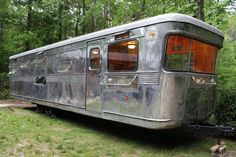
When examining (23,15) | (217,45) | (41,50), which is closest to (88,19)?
(23,15)

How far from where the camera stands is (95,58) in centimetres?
762

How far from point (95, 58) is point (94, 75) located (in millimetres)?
433

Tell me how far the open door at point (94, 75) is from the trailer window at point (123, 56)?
460mm

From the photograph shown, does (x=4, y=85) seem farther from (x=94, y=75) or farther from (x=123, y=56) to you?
(x=123, y=56)

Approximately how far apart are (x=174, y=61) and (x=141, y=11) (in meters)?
11.7

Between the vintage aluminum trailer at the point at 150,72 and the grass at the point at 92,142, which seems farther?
the grass at the point at 92,142

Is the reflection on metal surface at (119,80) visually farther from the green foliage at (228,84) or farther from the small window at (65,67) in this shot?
the green foliage at (228,84)

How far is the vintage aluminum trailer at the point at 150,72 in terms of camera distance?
18.6ft

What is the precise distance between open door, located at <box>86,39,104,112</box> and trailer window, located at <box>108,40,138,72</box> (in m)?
0.46

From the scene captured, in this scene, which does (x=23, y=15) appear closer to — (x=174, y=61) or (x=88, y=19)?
(x=88, y=19)

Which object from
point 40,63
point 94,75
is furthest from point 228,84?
point 40,63

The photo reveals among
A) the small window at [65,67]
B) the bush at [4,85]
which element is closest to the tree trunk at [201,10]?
the small window at [65,67]

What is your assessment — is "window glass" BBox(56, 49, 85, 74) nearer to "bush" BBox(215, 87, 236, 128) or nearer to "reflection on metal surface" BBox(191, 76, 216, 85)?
"reflection on metal surface" BBox(191, 76, 216, 85)

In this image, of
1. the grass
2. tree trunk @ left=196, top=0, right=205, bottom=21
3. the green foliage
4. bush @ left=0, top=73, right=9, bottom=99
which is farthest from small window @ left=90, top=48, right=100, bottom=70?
bush @ left=0, top=73, right=9, bottom=99
